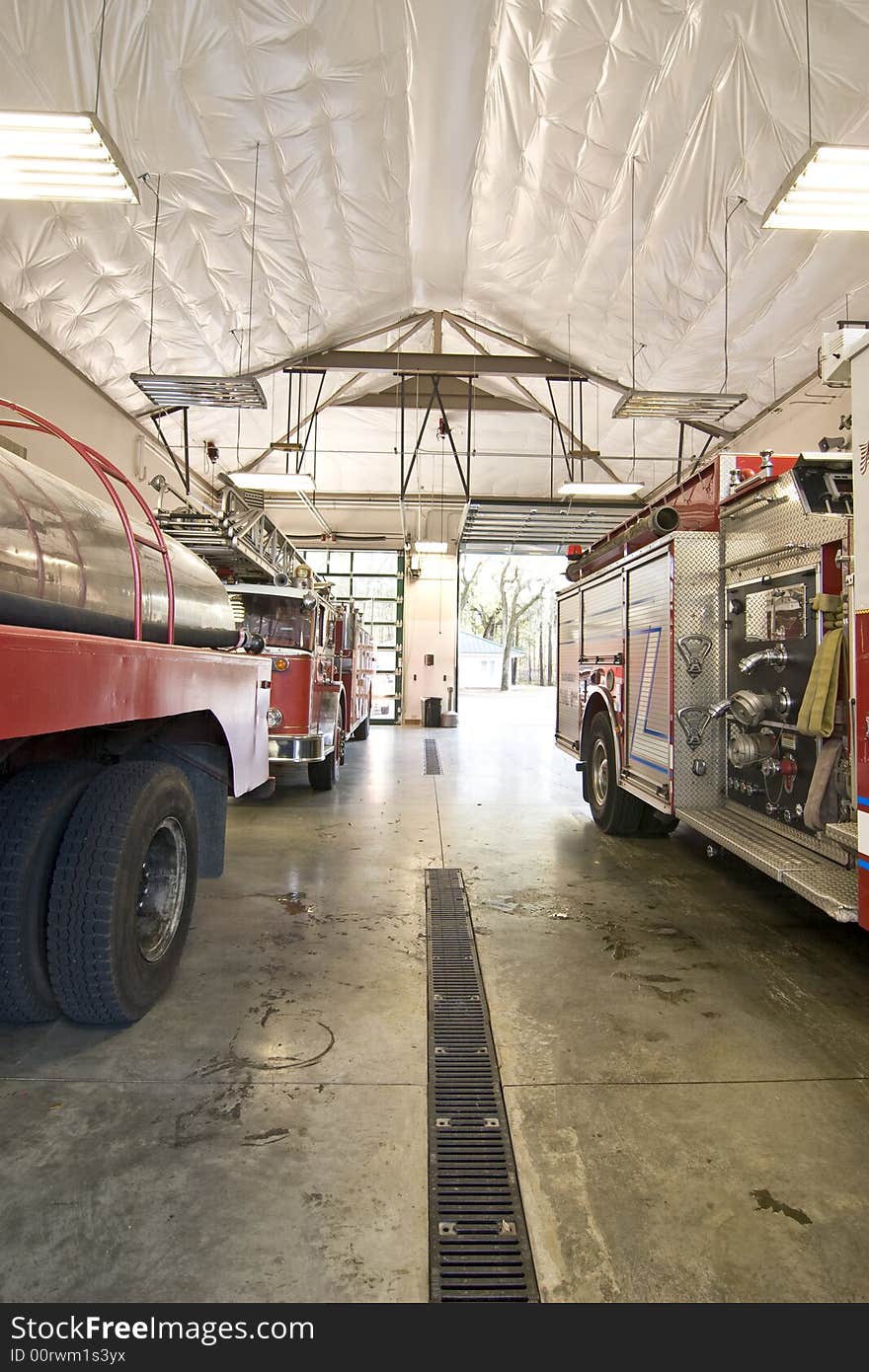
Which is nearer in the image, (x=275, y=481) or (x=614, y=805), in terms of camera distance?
(x=614, y=805)

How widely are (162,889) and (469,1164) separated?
1612mm

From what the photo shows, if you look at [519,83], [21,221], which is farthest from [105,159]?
[519,83]

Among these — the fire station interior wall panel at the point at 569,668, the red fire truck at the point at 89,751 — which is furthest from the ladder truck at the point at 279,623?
the fire station interior wall panel at the point at 569,668

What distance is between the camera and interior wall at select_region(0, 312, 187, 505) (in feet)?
24.7

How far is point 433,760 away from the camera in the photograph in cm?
1103

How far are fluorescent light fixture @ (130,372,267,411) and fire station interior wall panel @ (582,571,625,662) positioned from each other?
170 inches

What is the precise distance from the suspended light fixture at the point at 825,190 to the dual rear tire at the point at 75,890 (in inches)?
204

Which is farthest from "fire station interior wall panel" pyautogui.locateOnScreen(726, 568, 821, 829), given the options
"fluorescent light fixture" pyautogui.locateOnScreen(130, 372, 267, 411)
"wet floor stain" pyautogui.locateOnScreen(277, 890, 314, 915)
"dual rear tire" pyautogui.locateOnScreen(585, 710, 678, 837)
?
"fluorescent light fixture" pyautogui.locateOnScreen(130, 372, 267, 411)

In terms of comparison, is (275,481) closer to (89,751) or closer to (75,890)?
(89,751)

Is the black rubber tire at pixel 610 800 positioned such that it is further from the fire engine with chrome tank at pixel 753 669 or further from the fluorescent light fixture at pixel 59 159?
the fluorescent light fixture at pixel 59 159

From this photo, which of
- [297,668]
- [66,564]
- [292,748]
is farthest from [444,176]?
[66,564]

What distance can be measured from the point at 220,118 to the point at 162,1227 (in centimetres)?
779
